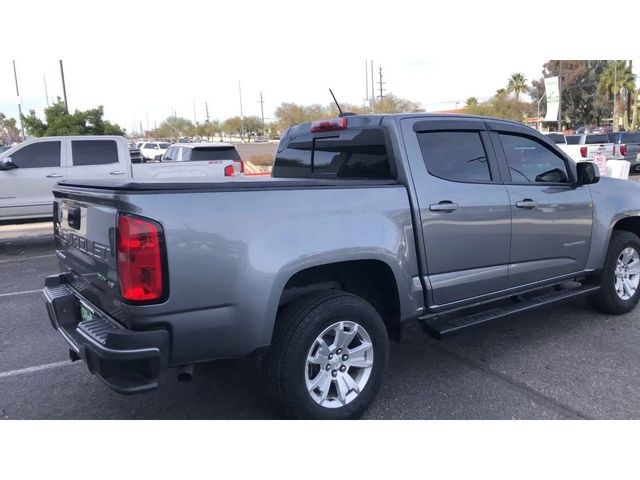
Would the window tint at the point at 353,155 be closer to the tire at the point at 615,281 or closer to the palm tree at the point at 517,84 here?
the tire at the point at 615,281

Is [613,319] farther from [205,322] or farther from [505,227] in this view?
[205,322]

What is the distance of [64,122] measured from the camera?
67.5 ft

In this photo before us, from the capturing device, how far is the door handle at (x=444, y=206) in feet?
11.7

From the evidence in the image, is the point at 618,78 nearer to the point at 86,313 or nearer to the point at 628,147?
the point at 628,147

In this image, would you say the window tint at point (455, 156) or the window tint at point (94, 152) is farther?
the window tint at point (94, 152)

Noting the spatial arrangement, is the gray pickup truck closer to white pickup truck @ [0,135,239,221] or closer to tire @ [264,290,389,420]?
tire @ [264,290,389,420]

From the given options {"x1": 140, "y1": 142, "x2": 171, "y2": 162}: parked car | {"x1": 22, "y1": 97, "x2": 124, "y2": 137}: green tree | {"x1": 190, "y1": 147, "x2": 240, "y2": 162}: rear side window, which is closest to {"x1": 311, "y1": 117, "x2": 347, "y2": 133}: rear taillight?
{"x1": 190, "y1": 147, "x2": 240, "y2": 162}: rear side window

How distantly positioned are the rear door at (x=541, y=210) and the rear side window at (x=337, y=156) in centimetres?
110

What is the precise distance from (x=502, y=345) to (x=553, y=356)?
1.39 feet

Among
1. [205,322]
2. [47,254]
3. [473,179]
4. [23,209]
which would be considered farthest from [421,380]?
[23,209]

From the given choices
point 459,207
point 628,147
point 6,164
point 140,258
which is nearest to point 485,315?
point 459,207

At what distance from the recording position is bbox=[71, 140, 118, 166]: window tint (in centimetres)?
1005

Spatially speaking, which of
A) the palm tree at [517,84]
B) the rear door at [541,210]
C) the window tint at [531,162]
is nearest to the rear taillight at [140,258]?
the rear door at [541,210]

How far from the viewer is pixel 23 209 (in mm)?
9602
